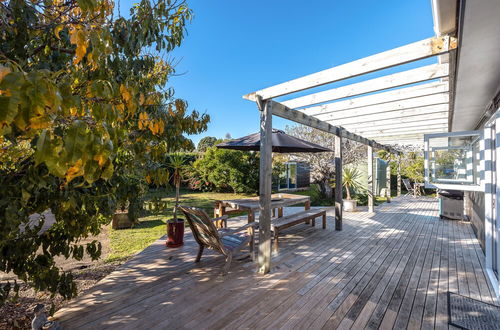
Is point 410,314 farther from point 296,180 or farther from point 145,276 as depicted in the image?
point 296,180

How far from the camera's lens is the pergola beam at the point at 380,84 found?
9.26ft

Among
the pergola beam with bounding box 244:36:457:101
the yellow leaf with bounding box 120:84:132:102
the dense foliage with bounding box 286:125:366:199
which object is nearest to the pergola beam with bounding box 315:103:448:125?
the pergola beam with bounding box 244:36:457:101

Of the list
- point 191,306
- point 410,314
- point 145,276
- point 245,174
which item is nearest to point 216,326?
point 191,306

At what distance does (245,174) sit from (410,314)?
923 cm

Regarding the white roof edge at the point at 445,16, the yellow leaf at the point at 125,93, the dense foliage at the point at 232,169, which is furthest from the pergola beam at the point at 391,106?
the dense foliage at the point at 232,169

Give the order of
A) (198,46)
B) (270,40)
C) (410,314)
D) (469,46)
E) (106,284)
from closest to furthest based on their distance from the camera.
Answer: (469,46) → (410,314) → (106,284) → (198,46) → (270,40)

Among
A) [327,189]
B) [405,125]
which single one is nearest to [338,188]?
[405,125]

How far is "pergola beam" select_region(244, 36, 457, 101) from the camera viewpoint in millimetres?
2021

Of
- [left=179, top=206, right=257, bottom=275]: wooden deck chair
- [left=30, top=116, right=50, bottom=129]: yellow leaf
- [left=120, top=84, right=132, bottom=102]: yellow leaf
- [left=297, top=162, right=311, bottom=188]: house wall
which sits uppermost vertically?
[left=120, top=84, right=132, bottom=102]: yellow leaf

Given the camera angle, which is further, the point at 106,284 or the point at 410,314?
the point at 106,284

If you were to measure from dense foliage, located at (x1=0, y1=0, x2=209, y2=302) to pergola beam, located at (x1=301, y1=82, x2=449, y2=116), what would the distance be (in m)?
3.41

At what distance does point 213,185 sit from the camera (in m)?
12.1

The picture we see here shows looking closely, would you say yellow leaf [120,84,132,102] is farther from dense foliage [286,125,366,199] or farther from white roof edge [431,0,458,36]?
dense foliage [286,125,366,199]

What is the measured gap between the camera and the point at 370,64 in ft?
7.89
